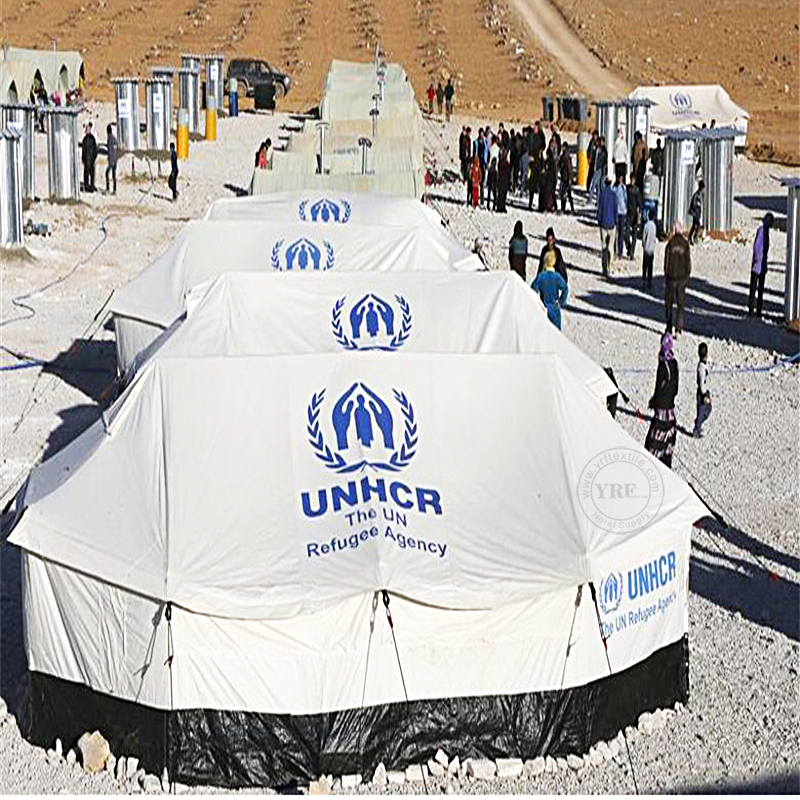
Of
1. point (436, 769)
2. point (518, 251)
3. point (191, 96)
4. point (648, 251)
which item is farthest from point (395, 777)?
point (191, 96)

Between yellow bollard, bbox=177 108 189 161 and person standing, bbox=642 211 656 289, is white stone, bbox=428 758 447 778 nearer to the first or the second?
person standing, bbox=642 211 656 289

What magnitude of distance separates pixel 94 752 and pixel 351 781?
147 cm

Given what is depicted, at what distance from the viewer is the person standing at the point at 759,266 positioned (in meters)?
21.2

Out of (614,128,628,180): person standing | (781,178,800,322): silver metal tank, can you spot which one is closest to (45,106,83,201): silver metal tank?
A: (614,128,628,180): person standing

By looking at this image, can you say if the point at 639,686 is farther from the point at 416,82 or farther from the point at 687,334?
the point at 416,82

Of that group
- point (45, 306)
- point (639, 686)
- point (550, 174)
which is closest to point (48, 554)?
point (639, 686)

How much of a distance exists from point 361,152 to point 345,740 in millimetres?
17546

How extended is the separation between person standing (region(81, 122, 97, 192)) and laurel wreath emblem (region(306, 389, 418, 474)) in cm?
2104

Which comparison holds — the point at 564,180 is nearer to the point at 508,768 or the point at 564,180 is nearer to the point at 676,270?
the point at 676,270

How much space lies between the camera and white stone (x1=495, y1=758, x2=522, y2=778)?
982 centimetres

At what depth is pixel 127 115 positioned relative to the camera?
120 ft

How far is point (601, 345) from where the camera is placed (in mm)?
20312

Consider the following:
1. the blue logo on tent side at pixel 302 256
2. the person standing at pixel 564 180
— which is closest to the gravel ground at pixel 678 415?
the person standing at pixel 564 180

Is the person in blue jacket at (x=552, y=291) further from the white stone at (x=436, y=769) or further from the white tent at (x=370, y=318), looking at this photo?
the white stone at (x=436, y=769)
